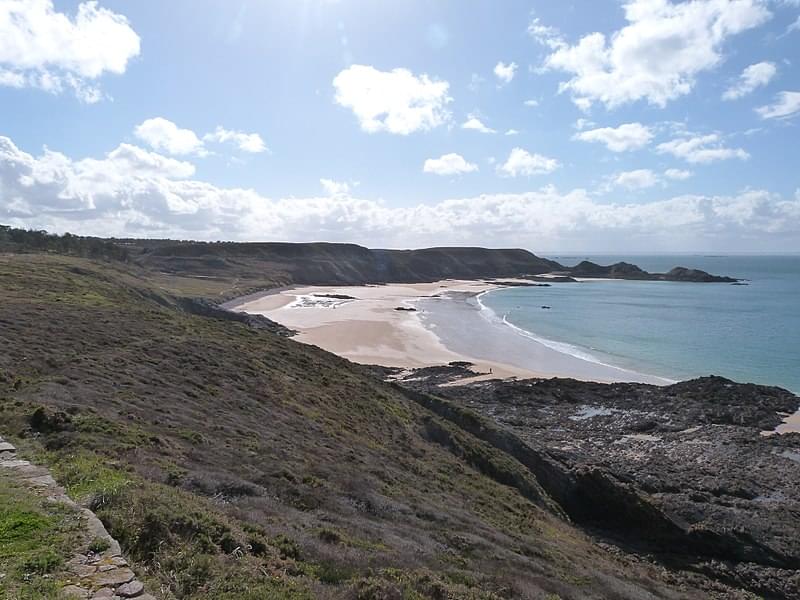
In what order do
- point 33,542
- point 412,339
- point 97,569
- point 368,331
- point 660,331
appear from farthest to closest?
point 660,331 → point 368,331 → point 412,339 → point 33,542 → point 97,569

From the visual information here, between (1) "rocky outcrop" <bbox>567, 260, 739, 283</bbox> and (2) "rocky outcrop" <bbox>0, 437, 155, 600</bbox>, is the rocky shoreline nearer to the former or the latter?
(2) "rocky outcrop" <bbox>0, 437, 155, 600</bbox>

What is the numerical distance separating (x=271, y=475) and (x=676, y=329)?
6090 cm

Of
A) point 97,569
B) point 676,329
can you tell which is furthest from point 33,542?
point 676,329

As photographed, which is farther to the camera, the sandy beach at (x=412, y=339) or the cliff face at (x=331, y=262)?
the cliff face at (x=331, y=262)

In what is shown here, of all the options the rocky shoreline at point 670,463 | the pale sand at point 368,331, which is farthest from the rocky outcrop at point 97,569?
the pale sand at point 368,331

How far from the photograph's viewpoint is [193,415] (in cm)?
1474

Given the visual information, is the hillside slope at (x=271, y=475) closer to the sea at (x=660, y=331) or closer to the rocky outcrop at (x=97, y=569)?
the rocky outcrop at (x=97, y=569)

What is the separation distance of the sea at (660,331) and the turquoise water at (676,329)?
8 cm

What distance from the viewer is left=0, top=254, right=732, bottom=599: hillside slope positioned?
7273 mm

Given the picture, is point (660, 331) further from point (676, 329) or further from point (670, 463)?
point (670, 463)

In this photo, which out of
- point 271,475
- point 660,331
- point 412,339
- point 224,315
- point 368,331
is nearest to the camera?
point 271,475

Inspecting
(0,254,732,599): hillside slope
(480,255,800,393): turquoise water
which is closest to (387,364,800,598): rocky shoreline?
(0,254,732,599): hillside slope

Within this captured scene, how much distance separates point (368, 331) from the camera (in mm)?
55500

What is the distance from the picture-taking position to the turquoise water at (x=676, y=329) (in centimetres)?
4322
